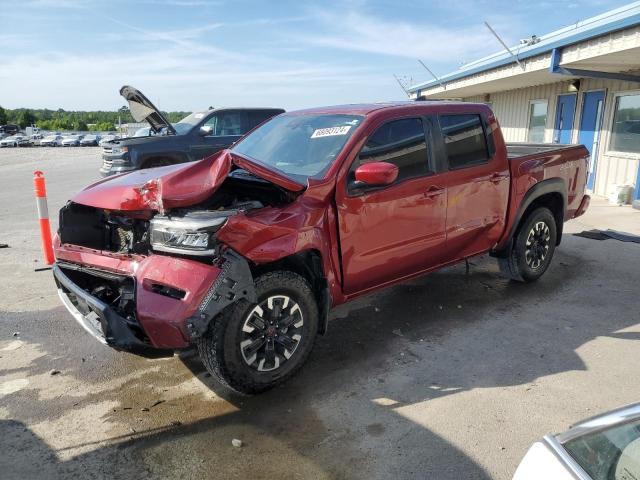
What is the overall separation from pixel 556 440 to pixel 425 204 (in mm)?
2757

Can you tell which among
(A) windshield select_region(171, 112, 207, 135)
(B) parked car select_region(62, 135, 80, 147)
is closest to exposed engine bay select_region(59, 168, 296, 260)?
(A) windshield select_region(171, 112, 207, 135)

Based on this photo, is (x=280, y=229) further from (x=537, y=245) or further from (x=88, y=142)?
(x=88, y=142)

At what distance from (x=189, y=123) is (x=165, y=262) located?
8.77 m

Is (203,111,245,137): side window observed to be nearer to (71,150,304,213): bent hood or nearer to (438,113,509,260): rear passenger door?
(438,113,509,260): rear passenger door

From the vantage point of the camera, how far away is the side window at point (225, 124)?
36.2 feet

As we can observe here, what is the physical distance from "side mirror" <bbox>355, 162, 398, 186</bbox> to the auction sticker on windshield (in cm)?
53

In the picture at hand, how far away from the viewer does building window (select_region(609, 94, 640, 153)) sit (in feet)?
33.8

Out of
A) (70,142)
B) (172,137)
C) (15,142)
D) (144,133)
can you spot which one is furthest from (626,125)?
(70,142)

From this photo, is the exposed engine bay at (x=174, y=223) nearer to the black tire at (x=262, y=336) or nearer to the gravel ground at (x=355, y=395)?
the black tire at (x=262, y=336)

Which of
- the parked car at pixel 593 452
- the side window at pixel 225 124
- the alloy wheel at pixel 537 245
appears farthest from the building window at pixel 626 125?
the parked car at pixel 593 452

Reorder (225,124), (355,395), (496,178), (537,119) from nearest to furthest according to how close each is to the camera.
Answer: (355,395) < (496,178) < (225,124) < (537,119)

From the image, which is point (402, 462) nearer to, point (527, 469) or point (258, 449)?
point (258, 449)

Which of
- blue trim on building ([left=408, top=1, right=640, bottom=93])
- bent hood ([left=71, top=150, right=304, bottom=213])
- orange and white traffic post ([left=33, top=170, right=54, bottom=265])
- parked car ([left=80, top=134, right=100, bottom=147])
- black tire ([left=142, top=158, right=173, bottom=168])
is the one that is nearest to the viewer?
bent hood ([left=71, top=150, right=304, bottom=213])

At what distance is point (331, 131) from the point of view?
4031 mm
